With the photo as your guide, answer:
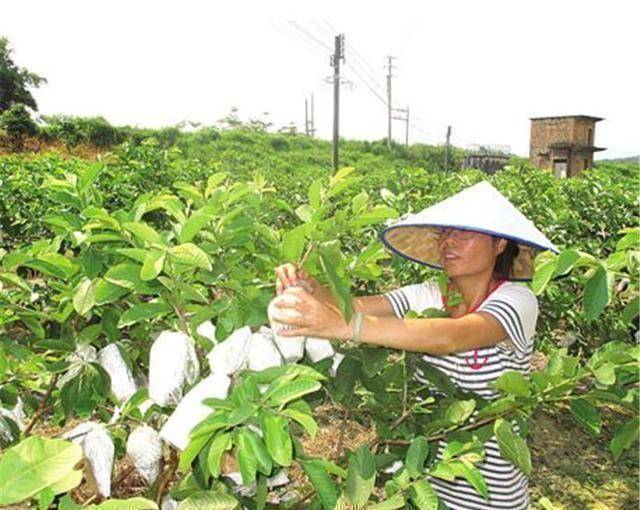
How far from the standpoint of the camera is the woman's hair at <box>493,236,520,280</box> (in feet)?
4.56

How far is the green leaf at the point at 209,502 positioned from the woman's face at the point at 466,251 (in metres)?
0.71

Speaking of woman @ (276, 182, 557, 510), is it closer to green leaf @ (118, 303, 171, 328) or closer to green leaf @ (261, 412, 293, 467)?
green leaf @ (118, 303, 171, 328)

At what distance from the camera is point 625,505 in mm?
2725

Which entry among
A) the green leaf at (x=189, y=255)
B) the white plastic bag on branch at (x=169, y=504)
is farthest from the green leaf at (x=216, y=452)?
the white plastic bag on branch at (x=169, y=504)

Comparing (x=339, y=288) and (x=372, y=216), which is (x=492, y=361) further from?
(x=339, y=288)

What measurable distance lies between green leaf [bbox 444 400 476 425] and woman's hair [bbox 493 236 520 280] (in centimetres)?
44

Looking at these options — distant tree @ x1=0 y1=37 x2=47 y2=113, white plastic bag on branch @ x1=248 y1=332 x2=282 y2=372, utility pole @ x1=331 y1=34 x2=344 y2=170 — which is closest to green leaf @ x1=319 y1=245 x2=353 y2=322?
white plastic bag on branch @ x1=248 y1=332 x2=282 y2=372

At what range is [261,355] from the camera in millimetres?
810

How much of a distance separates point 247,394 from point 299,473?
1845 millimetres

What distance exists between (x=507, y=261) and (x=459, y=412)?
0.47 m

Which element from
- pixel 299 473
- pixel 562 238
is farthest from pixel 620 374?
pixel 562 238

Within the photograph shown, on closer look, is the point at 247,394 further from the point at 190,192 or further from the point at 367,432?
the point at 367,432

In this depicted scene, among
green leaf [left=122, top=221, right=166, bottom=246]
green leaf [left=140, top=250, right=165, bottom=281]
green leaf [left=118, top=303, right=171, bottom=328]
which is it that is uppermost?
green leaf [left=122, top=221, right=166, bottom=246]

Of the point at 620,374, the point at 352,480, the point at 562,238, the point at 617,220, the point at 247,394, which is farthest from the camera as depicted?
the point at 617,220
